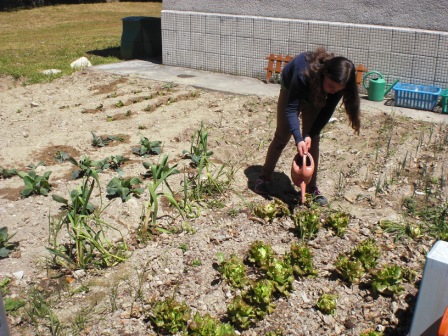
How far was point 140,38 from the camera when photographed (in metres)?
10.5

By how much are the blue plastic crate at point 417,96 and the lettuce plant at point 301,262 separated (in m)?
3.94

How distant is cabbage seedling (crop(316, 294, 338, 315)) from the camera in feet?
10.4

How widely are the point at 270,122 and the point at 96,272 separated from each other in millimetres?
3309

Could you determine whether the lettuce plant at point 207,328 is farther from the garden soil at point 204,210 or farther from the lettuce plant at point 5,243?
the lettuce plant at point 5,243

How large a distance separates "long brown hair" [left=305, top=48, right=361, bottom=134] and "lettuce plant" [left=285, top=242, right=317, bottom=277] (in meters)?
1.05

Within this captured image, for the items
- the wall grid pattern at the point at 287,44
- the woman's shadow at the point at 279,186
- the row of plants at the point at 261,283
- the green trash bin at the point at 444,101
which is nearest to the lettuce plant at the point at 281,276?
the row of plants at the point at 261,283

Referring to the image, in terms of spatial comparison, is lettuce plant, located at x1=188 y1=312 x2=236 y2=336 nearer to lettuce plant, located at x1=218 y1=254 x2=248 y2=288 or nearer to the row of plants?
the row of plants

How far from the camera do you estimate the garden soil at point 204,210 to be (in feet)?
10.6

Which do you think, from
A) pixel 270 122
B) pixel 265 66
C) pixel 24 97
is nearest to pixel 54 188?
pixel 270 122

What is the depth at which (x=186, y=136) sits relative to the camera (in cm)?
598

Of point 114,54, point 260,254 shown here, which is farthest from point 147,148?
point 114,54

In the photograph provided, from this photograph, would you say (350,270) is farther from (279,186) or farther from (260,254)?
(279,186)

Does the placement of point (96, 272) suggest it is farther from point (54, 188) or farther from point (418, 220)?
point (418, 220)

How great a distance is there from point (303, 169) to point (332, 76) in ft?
2.42
